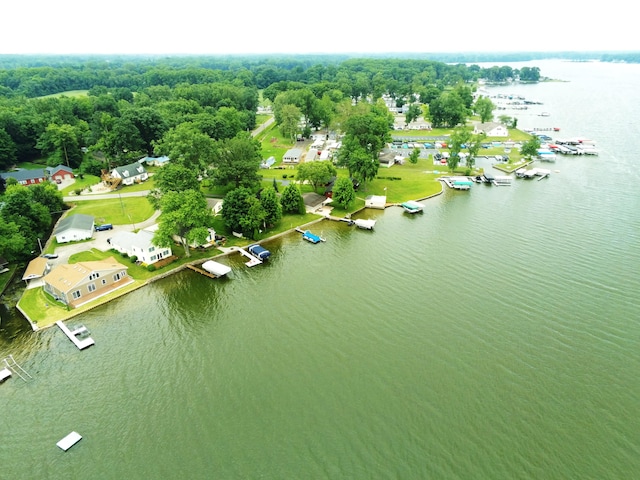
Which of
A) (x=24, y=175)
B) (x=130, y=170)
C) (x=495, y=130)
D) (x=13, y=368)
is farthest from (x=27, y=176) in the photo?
(x=495, y=130)

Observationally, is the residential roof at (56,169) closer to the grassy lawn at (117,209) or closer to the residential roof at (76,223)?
the grassy lawn at (117,209)

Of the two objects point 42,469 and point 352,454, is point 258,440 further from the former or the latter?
point 42,469

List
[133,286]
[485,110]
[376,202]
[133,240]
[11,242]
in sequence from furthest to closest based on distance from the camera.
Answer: [485,110] → [376,202] → [133,240] → [11,242] → [133,286]

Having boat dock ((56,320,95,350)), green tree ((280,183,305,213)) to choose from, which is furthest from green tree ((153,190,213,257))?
green tree ((280,183,305,213))

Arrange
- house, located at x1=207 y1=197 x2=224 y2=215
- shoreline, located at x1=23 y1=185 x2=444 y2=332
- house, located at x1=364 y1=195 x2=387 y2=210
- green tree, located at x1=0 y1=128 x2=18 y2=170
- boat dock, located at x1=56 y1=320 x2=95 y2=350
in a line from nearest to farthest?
1. boat dock, located at x1=56 y1=320 x2=95 y2=350
2. shoreline, located at x1=23 y1=185 x2=444 y2=332
3. house, located at x1=207 y1=197 x2=224 y2=215
4. house, located at x1=364 y1=195 x2=387 y2=210
5. green tree, located at x1=0 y1=128 x2=18 y2=170

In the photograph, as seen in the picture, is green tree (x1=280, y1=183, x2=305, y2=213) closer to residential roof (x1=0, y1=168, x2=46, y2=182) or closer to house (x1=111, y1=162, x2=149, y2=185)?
house (x1=111, y1=162, x2=149, y2=185)

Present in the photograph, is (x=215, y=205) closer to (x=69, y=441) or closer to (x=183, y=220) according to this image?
(x=183, y=220)
